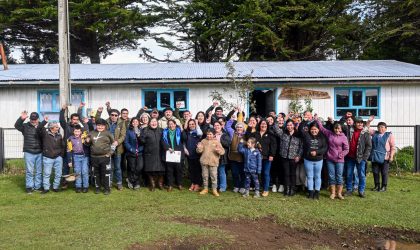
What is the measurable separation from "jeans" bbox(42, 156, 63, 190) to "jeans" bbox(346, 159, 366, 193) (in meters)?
6.28

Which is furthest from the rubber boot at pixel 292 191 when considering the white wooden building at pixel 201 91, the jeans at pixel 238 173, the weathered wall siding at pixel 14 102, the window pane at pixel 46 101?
the weathered wall siding at pixel 14 102

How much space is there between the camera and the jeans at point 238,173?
8578mm

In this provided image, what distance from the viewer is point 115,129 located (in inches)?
352

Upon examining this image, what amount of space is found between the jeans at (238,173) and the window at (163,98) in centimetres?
571

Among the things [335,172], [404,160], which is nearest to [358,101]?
[404,160]

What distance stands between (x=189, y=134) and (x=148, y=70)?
7.66m

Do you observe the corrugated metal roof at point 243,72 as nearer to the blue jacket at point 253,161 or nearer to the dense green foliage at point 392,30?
the blue jacket at point 253,161

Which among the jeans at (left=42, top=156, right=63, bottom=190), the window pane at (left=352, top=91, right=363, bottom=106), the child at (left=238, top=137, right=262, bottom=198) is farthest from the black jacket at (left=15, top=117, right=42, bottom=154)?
the window pane at (left=352, top=91, right=363, bottom=106)

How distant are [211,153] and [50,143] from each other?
3.52 m

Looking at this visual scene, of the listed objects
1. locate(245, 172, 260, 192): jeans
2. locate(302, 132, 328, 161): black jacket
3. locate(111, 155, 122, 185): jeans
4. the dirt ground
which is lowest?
the dirt ground

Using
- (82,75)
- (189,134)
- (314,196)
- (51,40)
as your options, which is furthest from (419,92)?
(51,40)

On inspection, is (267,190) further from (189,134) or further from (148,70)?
(148,70)

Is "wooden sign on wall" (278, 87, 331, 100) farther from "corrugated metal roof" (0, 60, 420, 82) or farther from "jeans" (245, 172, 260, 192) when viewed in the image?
"jeans" (245, 172, 260, 192)

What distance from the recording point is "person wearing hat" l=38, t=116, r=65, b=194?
8523 millimetres
